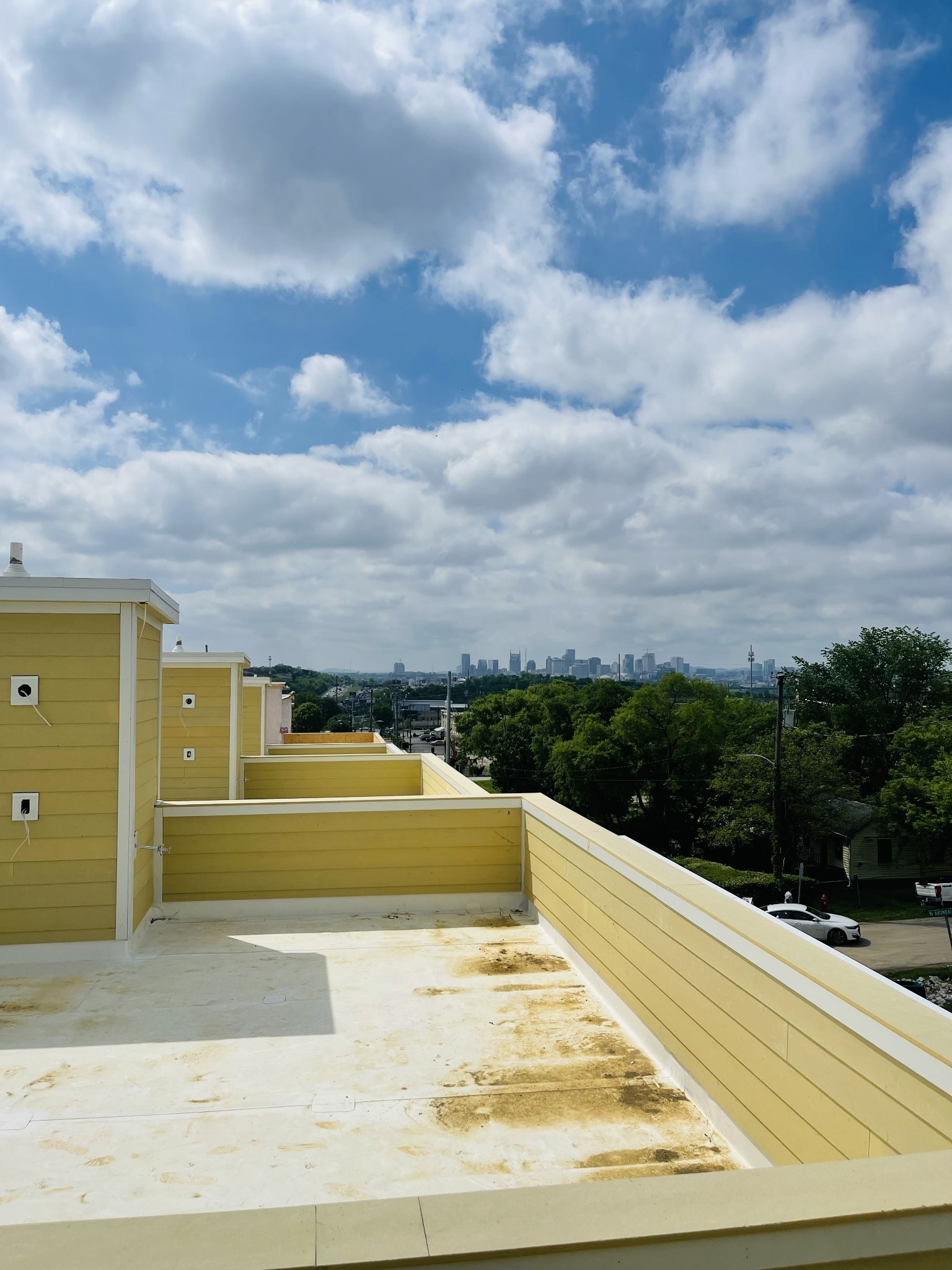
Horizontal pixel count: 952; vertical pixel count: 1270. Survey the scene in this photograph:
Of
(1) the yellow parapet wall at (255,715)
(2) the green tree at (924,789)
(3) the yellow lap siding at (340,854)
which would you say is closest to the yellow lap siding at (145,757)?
(3) the yellow lap siding at (340,854)

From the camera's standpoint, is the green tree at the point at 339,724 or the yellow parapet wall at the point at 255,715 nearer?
the yellow parapet wall at the point at 255,715

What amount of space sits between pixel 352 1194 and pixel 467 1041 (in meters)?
1.17

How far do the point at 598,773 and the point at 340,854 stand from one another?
27.7 meters

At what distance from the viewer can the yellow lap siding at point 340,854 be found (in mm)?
5496

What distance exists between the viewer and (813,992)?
2100 mm

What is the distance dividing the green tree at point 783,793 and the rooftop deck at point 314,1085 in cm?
2318

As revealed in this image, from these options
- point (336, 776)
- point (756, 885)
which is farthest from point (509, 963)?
point (756, 885)

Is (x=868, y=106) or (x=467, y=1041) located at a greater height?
(x=868, y=106)

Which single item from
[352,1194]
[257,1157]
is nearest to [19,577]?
[257,1157]

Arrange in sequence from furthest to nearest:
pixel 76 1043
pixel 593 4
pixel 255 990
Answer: pixel 593 4
pixel 255 990
pixel 76 1043

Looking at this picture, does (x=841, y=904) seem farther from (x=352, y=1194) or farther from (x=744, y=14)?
(x=352, y=1194)

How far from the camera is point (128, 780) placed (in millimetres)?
4621

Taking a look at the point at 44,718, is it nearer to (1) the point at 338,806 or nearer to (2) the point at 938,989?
(1) the point at 338,806

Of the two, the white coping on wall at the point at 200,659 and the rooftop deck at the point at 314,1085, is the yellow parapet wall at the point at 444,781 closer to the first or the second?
the rooftop deck at the point at 314,1085
